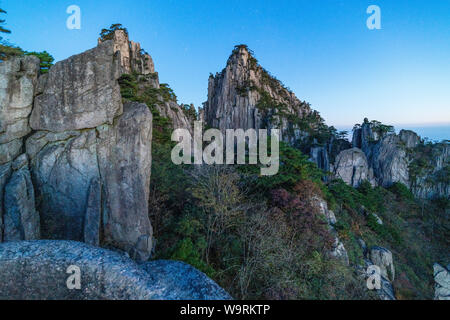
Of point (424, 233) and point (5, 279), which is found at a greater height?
point (5, 279)

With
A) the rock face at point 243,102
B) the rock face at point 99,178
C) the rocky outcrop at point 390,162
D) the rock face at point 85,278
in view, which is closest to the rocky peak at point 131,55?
the rock face at point 243,102

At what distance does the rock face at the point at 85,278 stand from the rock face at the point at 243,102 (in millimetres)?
40347

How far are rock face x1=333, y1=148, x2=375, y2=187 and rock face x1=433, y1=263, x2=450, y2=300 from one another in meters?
15.1

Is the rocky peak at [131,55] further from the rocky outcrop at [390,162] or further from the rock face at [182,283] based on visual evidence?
the rocky outcrop at [390,162]

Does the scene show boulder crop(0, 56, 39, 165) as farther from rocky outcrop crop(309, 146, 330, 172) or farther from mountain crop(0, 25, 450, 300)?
rocky outcrop crop(309, 146, 330, 172)

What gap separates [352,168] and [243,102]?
969 inches

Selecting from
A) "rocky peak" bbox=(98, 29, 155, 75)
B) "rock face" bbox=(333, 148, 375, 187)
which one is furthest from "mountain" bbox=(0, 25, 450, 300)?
"rocky peak" bbox=(98, 29, 155, 75)

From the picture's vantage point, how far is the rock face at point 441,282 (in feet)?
56.5

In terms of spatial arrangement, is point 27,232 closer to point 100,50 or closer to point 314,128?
point 100,50

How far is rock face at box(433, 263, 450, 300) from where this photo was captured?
678 inches

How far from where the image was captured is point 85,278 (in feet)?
14.2

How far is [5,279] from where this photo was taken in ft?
14.6

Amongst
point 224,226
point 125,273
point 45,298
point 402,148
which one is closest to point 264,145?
point 224,226

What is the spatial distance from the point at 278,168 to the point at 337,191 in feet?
37.2
